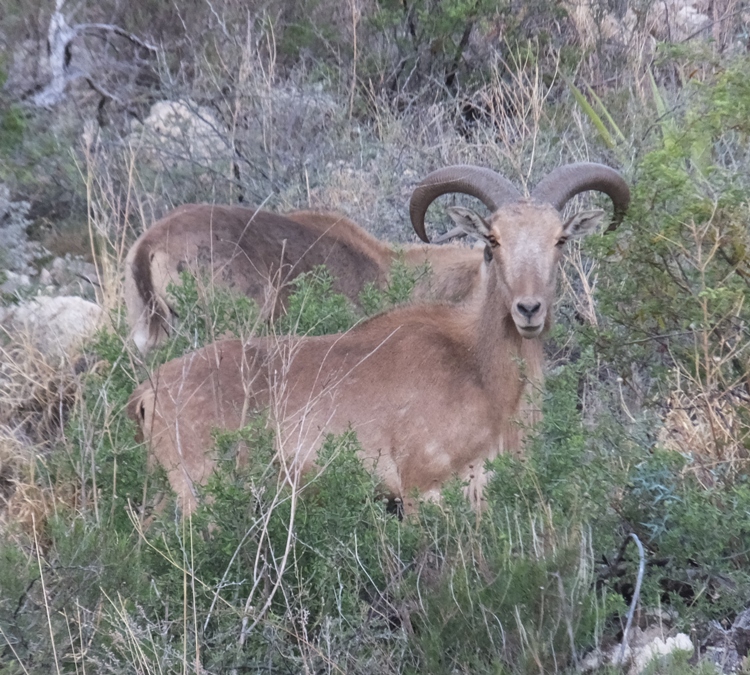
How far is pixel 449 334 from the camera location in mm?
6117

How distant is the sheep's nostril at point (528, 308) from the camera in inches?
220

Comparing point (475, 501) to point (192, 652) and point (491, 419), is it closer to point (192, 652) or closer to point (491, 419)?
point (491, 419)

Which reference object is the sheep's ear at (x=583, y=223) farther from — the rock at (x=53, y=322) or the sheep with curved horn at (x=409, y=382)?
the rock at (x=53, y=322)

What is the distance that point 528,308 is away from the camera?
5.61m

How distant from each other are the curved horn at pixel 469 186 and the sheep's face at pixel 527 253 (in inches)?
11.9

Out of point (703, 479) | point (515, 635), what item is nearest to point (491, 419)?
point (703, 479)

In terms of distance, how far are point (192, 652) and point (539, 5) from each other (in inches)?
453

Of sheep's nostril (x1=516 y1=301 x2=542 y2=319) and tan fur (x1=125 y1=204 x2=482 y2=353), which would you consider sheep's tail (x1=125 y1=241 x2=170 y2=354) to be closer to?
tan fur (x1=125 y1=204 x2=482 y2=353)

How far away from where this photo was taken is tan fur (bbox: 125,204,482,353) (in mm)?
7508

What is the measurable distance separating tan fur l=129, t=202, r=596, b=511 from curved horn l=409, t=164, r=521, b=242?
36 centimetres

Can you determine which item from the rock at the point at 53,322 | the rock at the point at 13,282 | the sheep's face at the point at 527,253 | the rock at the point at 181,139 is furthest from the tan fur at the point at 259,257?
the rock at the point at 181,139

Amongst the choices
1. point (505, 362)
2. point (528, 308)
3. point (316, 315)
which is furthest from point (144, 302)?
point (528, 308)

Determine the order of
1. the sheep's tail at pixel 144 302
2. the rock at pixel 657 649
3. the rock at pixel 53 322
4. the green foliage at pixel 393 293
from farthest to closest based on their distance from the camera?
the rock at pixel 53 322 < the sheep's tail at pixel 144 302 < the green foliage at pixel 393 293 < the rock at pixel 657 649

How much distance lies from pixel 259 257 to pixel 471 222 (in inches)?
92.9
